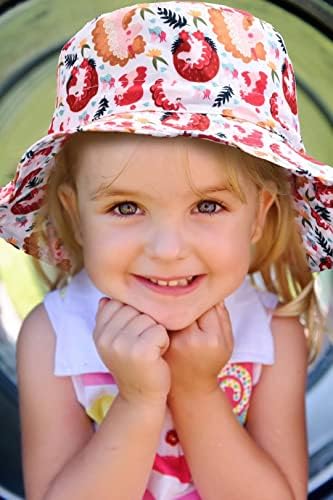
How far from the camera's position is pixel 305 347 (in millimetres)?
1641

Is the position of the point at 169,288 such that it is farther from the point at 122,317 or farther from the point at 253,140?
the point at 253,140

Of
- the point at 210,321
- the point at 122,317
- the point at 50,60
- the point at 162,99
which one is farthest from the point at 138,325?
the point at 50,60

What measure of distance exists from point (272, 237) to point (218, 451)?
418 millimetres

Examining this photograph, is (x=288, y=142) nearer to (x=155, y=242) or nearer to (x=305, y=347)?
(x=155, y=242)

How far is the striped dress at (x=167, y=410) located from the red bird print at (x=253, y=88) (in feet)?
1.58

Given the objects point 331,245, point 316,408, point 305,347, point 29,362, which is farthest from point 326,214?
point 316,408

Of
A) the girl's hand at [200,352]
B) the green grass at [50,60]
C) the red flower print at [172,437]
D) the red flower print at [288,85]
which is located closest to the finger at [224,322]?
the girl's hand at [200,352]

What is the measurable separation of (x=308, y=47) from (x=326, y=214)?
0.55 metres

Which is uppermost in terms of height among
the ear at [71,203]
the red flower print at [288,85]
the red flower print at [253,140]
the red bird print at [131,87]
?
the red bird print at [131,87]

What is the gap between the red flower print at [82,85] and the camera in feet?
4.20

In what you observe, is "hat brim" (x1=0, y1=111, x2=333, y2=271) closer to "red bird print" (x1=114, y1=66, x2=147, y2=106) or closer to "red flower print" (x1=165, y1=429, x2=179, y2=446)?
"red bird print" (x1=114, y1=66, x2=147, y2=106)

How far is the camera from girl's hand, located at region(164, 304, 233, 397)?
4.52 ft

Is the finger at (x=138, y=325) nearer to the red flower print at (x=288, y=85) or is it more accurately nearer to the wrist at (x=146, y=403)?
the wrist at (x=146, y=403)

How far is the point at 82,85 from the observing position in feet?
4.25
